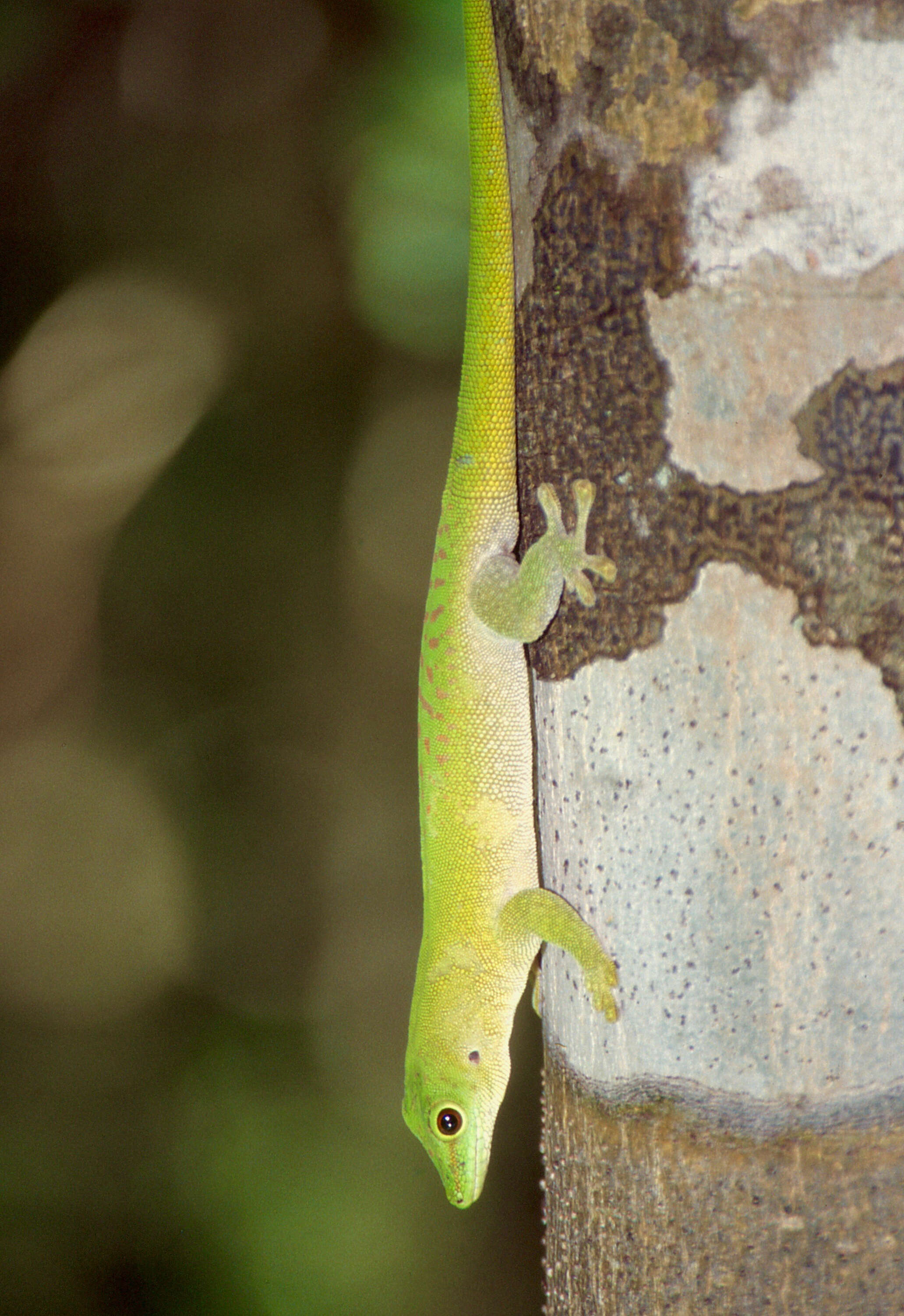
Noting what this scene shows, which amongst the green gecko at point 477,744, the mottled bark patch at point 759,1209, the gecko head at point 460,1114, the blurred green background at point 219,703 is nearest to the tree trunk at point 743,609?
the mottled bark patch at point 759,1209

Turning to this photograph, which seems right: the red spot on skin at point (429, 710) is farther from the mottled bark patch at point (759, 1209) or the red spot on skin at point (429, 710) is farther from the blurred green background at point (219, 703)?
the blurred green background at point (219, 703)

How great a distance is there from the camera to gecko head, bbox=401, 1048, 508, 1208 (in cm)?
168

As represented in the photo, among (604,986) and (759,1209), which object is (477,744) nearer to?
(604,986)

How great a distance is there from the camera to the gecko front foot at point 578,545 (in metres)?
Answer: 1.05

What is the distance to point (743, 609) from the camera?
3.05 ft

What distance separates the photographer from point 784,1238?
949 mm

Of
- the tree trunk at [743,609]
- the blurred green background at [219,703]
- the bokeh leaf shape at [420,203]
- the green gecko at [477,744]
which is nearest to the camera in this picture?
the tree trunk at [743,609]

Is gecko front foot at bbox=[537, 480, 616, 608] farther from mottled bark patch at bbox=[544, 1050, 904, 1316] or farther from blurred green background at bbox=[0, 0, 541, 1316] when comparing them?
blurred green background at bbox=[0, 0, 541, 1316]

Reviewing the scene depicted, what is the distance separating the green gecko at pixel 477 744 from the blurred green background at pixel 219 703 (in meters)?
1.99

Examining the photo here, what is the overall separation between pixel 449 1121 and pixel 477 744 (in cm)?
66

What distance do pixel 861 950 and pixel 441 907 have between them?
0.91 m

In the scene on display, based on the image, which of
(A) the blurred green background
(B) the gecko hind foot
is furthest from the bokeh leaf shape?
(B) the gecko hind foot

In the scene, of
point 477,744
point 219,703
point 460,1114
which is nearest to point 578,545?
point 477,744

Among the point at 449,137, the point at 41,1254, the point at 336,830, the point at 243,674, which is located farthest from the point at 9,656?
the point at 449,137
